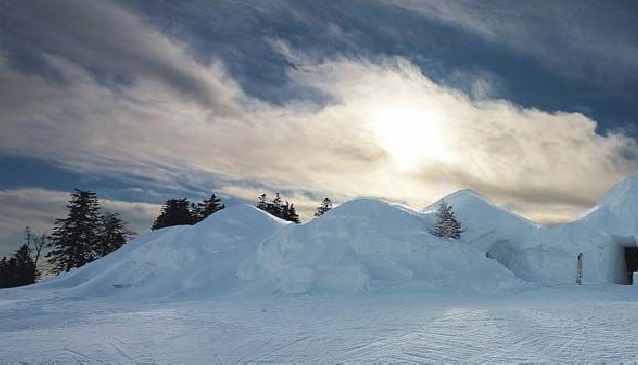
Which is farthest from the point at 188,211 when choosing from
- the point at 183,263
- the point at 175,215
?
the point at 183,263

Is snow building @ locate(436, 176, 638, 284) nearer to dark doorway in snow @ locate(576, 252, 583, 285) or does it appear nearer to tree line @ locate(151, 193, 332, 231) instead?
dark doorway in snow @ locate(576, 252, 583, 285)

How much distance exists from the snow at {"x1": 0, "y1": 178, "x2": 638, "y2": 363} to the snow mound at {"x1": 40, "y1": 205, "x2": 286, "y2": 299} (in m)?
0.11

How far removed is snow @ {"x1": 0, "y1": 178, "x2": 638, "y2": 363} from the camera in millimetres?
9531

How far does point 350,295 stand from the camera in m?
18.8

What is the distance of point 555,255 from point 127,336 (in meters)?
25.5

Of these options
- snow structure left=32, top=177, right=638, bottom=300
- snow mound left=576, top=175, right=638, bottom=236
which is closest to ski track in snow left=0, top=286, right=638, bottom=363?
snow structure left=32, top=177, right=638, bottom=300

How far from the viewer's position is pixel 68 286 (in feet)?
88.3

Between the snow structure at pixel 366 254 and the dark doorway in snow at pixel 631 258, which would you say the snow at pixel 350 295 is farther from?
the dark doorway in snow at pixel 631 258

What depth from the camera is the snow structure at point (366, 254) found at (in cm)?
2086

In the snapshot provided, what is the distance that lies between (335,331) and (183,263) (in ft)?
53.8

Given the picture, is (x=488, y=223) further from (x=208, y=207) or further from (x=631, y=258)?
(x=208, y=207)

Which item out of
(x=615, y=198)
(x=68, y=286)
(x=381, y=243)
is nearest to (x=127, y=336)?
(x=381, y=243)

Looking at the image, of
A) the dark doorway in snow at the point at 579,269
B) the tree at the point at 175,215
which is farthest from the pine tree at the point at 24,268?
the dark doorway in snow at the point at 579,269

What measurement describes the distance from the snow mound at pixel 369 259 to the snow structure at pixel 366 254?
51mm
